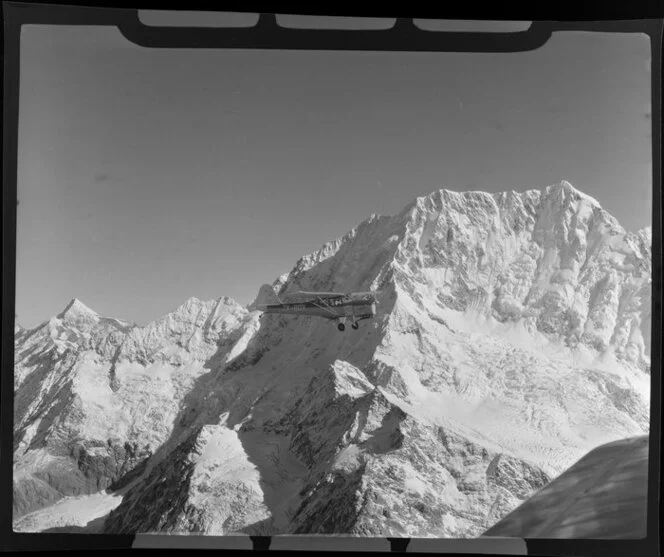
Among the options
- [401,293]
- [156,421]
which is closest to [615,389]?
[401,293]

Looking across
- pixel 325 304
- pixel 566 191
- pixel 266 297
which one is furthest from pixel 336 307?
pixel 566 191

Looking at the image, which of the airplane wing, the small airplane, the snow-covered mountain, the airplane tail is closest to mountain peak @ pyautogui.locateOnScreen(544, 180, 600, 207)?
the snow-covered mountain

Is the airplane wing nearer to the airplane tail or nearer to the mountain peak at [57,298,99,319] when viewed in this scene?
the airplane tail

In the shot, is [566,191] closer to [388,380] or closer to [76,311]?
[388,380]

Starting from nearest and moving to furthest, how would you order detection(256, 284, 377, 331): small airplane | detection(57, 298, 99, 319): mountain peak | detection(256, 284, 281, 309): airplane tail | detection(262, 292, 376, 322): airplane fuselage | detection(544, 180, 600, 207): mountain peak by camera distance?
detection(57, 298, 99, 319): mountain peak < detection(544, 180, 600, 207): mountain peak < detection(256, 284, 281, 309): airplane tail < detection(256, 284, 377, 331): small airplane < detection(262, 292, 376, 322): airplane fuselage

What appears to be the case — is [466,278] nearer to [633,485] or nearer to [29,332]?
[633,485]

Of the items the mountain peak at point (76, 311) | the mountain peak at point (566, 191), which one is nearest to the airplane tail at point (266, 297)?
the mountain peak at point (76, 311)

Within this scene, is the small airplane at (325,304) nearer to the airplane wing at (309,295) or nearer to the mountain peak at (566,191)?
the airplane wing at (309,295)
